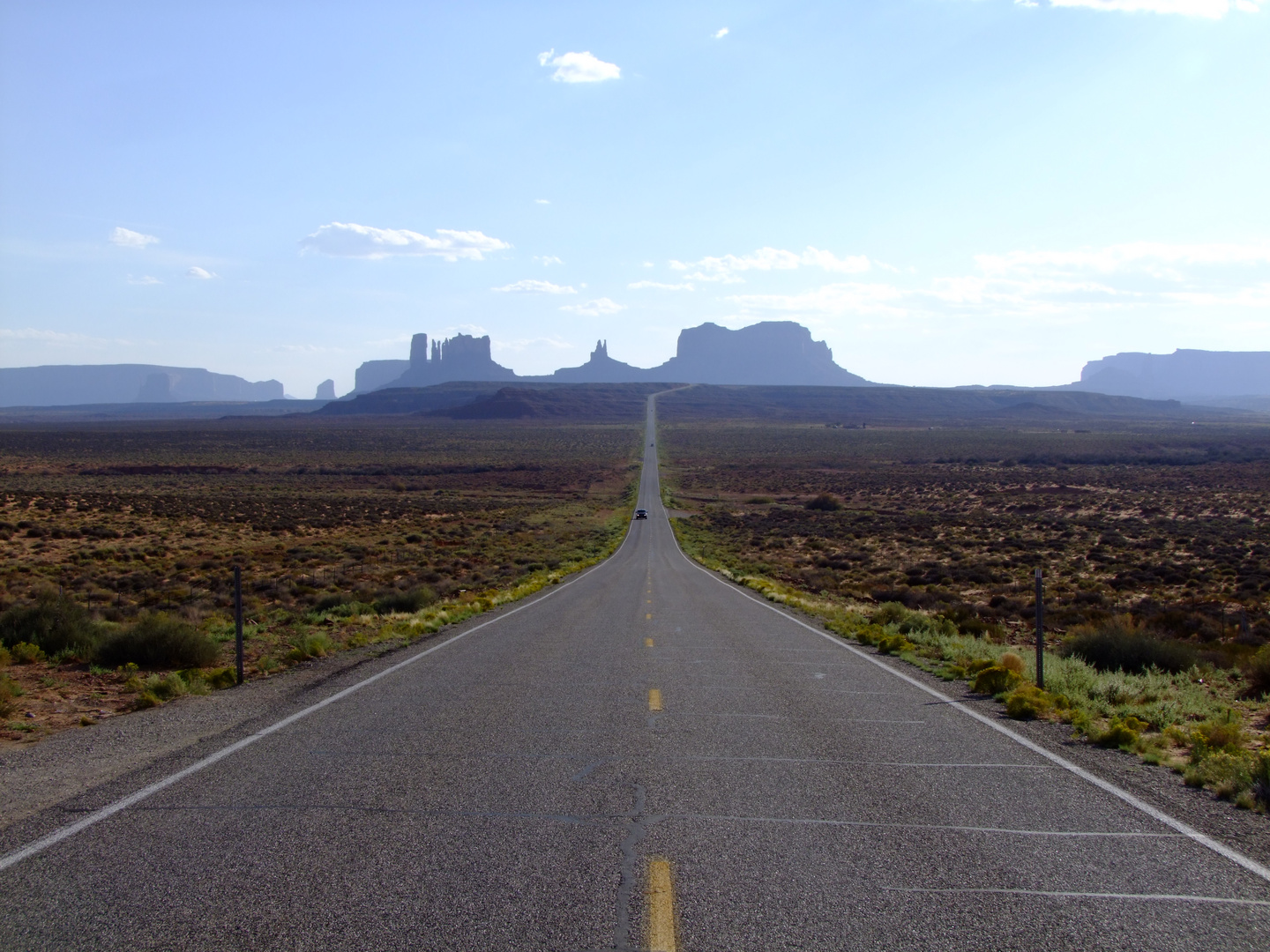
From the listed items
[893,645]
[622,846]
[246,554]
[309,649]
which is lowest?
[246,554]

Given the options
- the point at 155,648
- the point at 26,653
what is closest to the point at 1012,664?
the point at 155,648

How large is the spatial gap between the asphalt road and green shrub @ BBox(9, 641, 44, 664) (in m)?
5.84

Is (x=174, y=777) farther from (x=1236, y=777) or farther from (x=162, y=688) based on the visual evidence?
(x=1236, y=777)

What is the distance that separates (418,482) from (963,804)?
74.3 metres

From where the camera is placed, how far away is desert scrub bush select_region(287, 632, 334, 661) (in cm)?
1222

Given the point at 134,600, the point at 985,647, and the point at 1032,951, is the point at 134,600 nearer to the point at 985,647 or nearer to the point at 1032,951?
the point at 985,647

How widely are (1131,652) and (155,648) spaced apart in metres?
13.8

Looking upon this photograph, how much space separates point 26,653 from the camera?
1166 centimetres

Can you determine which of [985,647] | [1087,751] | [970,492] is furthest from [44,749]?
[970,492]

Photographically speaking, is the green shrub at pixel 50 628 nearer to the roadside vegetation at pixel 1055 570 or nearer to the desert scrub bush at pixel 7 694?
the desert scrub bush at pixel 7 694

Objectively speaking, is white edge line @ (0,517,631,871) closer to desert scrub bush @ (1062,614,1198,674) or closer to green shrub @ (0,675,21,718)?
green shrub @ (0,675,21,718)

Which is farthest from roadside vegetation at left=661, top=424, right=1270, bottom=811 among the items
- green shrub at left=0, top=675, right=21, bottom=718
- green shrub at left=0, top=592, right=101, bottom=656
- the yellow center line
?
green shrub at left=0, top=592, right=101, bottom=656

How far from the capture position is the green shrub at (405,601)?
66.3 ft

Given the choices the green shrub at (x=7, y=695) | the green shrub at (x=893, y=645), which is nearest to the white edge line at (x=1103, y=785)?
the green shrub at (x=893, y=645)
